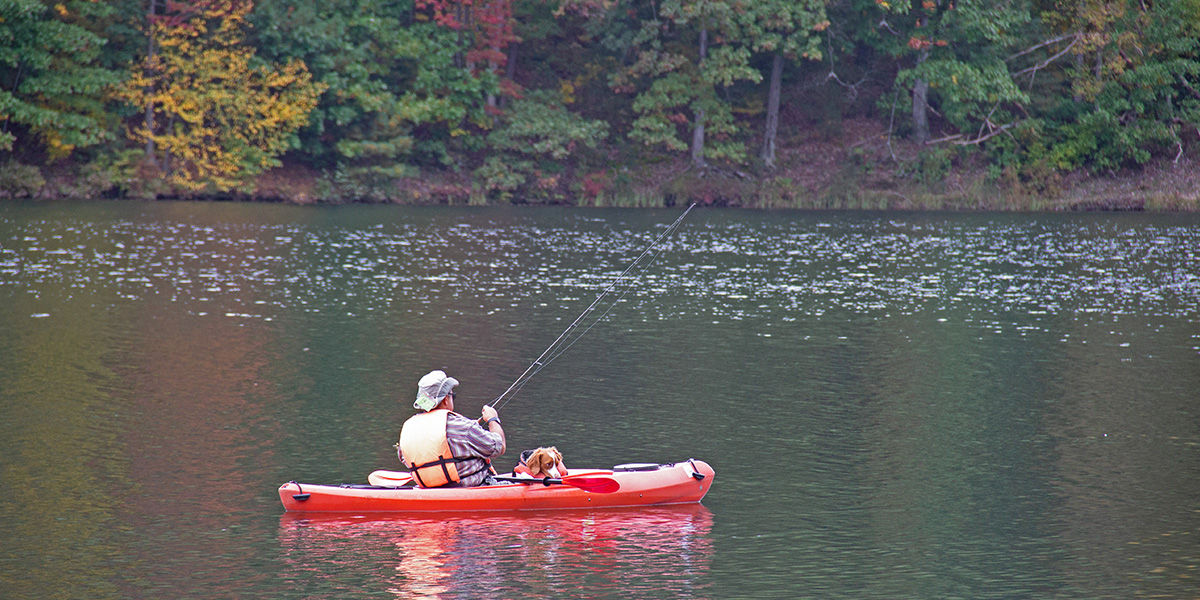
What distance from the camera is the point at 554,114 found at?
55438mm

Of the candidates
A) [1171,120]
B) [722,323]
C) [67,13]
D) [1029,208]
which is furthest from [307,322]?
[1171,120]

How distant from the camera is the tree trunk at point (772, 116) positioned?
55781mm

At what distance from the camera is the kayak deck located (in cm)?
1180

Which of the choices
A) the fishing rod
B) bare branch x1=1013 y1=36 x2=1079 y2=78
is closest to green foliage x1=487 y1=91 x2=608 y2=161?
bare branch x1=1013 y1=36 x2=1079 y2=78

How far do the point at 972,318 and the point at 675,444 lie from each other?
36.3 feet

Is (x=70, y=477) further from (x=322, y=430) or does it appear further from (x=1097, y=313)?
(x=1097, y=313)

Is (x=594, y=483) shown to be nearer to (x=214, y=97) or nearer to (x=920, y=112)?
(x=214, y=97)

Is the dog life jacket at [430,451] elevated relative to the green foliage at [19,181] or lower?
lower

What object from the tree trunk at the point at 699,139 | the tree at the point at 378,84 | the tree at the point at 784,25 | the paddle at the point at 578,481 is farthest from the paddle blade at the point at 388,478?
the tree trunk at the point at 699,139

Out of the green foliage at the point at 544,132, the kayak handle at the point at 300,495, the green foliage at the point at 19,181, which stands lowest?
the kayak handle at the point at 300,495

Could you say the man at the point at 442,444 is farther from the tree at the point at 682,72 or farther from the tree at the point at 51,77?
the tree at the point at 682,72

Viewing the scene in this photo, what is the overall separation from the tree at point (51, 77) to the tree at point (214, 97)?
5.39 ft

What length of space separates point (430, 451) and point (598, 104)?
47139 mm

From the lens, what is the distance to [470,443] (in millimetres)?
11945
